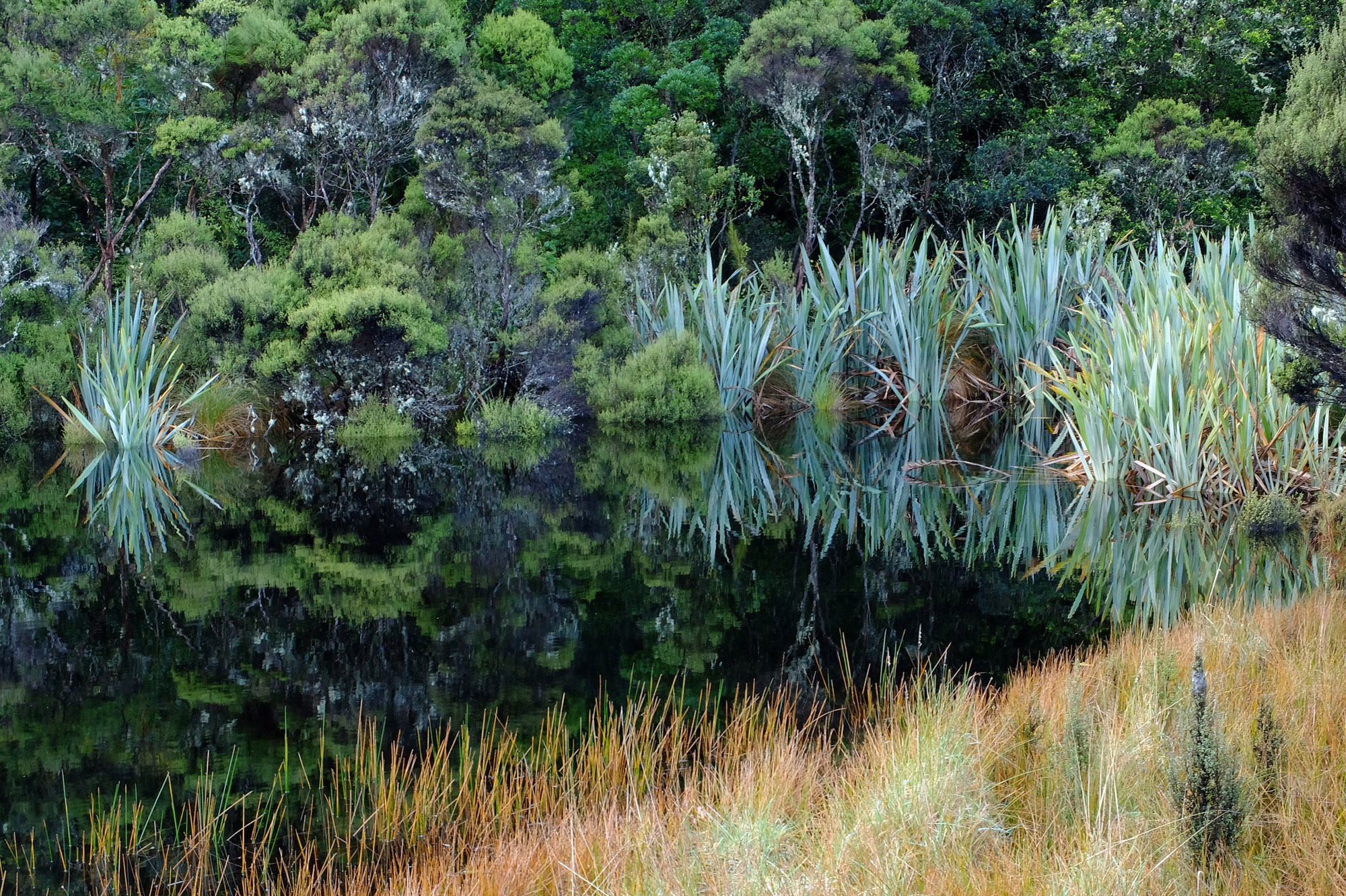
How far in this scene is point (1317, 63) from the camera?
4105 millimetres

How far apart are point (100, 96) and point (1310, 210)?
52.8 ft

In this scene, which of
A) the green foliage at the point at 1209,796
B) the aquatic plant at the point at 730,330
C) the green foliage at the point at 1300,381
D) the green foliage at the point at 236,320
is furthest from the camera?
the aquatic plant at the point at 730,330

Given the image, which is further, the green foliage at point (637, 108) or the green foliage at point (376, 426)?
the green foliage at point (637, 108)

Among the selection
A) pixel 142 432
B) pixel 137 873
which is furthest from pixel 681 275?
pixel 137 873

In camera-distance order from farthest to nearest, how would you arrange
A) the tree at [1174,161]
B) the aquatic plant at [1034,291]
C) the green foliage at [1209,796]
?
the tree at [1174,161]
the aquatic plant at [1034,291]
the green foliage at [1209,796]

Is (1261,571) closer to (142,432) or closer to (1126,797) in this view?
(1126,797)

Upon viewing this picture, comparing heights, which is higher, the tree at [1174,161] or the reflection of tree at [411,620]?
the tree at [1174,161]

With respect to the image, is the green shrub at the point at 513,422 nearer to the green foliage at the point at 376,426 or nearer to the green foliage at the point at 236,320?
the green foliage at the point at 376,426

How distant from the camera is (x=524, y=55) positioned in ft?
57.5

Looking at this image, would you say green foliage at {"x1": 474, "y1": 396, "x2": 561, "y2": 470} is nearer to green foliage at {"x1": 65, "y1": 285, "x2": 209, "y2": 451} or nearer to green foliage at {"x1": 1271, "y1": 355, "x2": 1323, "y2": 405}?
green foliage at {"x1": 65, "y1": 285, "x2": 209, "y2": 451}

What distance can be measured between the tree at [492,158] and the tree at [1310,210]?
10.6 meters

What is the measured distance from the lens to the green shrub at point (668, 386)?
1420 centimetres

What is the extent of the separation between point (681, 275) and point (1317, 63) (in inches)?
467

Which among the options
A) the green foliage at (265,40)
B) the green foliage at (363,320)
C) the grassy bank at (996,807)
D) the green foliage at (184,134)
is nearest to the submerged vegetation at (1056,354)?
the grassy bank at (996,807)
